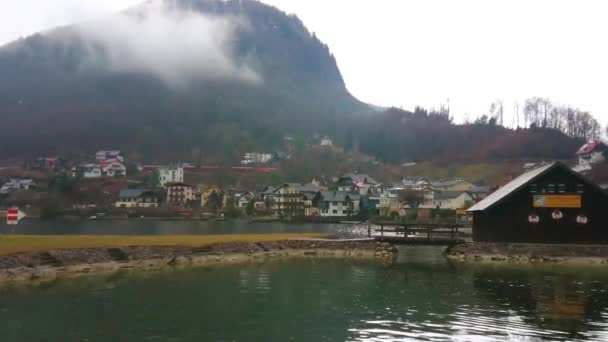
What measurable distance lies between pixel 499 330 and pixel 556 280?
1453cm

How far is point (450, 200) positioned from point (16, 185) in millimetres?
123136

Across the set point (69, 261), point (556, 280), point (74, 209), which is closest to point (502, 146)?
point (74, 209)

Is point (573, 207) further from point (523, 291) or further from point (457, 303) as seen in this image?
point (457, 303)

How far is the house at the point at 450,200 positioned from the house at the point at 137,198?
6965 cm

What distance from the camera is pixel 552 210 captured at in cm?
4222

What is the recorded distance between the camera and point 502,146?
6693 inches

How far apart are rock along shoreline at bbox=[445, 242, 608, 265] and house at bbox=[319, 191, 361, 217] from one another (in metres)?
75.7

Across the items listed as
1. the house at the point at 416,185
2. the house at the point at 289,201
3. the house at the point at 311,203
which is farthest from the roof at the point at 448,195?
the house at the point at 289,201

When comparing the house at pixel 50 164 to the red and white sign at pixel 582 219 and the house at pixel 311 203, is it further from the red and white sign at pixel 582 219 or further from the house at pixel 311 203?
the red and white sign at pixel 582 219

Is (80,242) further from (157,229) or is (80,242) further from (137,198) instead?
(137,198)

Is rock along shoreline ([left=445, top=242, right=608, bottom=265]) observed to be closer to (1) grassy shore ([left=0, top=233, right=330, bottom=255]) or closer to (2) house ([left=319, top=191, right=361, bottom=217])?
(1) grassy shore ([left=0, top=233, right=330, bottom=255])

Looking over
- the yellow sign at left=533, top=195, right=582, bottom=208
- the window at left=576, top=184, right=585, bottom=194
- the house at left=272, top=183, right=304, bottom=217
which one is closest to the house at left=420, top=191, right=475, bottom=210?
the house at left=272, top=183, right=304, bottom=217

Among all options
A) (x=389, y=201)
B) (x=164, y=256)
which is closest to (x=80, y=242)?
(x=164, y=256)

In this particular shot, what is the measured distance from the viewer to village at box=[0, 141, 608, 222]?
10962 cm
